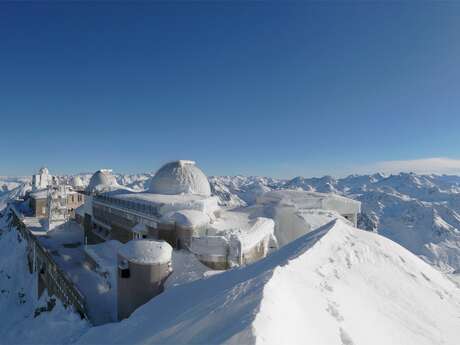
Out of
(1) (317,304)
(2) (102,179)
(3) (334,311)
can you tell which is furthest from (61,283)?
(2) (102,179)

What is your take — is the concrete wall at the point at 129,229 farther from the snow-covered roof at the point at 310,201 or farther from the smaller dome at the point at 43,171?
the smaller dome at the point at 43,171

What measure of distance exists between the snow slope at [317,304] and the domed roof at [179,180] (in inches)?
691

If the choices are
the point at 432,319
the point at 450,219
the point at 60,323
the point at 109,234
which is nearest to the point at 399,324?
the point at 432,319

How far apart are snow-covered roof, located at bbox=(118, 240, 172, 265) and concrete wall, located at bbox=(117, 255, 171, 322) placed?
0.26m

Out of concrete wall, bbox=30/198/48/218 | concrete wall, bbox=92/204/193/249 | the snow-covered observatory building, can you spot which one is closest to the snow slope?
the snow-covered observatory building

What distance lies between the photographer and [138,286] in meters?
15.2

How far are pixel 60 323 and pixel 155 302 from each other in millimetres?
10626

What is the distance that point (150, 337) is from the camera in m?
7.68

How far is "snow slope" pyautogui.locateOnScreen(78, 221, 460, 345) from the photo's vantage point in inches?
243

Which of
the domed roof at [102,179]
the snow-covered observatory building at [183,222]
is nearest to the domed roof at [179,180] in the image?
the snow-covered observatory building at [183,222]

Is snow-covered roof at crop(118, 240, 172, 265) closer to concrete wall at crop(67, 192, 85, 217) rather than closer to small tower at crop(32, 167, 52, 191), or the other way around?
concrete wall at crop(67, 192, 85, 217)

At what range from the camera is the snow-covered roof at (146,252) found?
15.3 metres

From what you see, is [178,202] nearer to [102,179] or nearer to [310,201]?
[310,201]

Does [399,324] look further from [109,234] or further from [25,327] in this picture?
[109,234]
